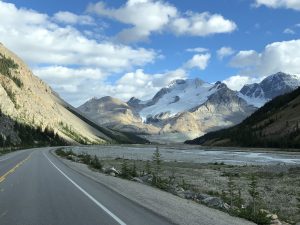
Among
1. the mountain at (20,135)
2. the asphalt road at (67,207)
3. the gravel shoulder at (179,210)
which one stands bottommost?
the gravel shoulder at (179,210)

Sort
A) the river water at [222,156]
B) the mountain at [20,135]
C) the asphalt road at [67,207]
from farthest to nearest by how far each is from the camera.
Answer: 1. the mountain at [20,135]
2. the river water at [222,156]
3. the asphalt road at [67,207]

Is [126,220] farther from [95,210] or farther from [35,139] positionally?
[35,139]

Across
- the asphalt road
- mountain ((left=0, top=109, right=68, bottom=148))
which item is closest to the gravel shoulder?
the asphalt road

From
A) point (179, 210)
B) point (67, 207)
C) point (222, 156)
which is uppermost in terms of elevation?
point (222, 156)

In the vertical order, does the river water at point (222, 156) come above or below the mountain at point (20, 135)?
below

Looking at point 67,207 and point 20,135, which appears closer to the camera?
point 67,207

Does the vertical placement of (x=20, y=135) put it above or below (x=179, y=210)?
above

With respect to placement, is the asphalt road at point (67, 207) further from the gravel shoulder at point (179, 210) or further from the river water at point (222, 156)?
the river water at point (222, 156)

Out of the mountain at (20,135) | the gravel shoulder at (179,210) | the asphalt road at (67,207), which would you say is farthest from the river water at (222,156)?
the mountain at (20,135)

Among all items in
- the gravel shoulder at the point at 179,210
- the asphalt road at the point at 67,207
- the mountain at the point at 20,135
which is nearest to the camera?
the asphalt road at the point at 67,207

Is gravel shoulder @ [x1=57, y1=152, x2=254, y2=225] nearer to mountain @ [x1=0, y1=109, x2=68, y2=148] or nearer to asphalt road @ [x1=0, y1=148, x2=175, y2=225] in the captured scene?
asphalt road @ [x1=0, y1=148, x2=175, y2=225]

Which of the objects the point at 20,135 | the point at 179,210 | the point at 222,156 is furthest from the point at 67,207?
the point at 20,135

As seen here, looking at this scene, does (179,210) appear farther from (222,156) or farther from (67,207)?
(222,156)

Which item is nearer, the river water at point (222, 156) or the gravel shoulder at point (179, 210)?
the gravel shoulder at point (179, 210)
